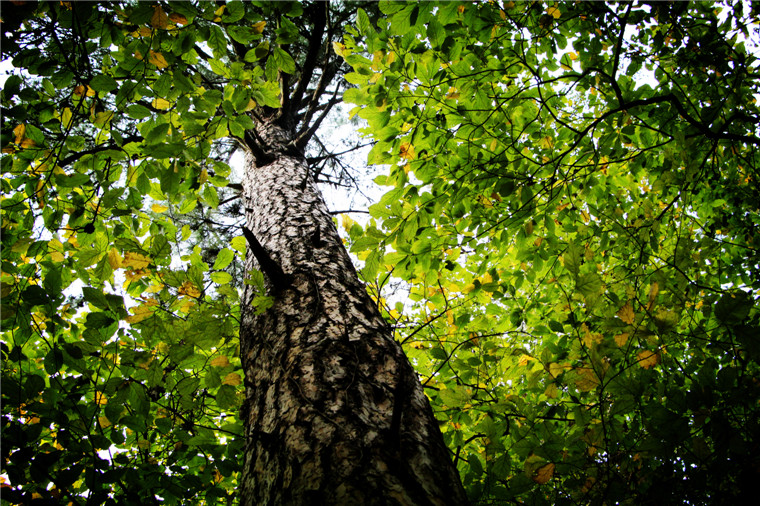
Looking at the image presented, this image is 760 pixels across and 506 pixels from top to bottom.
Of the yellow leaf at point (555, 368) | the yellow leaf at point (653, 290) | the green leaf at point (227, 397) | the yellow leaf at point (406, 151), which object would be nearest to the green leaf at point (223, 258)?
the green leaf at point (227, 397)

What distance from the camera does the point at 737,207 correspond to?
8.88ft

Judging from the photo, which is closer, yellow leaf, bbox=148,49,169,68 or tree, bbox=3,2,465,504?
tree, bbox=3,2,465,504

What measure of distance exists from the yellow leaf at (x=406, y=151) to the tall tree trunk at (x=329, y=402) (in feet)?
2.20

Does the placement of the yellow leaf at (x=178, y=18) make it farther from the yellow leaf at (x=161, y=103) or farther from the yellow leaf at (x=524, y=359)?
the yellow leaf at (x=524, y=359)

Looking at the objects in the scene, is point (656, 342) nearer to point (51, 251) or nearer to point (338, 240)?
point (338, 240)

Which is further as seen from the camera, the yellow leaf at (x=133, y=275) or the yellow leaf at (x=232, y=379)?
the yellow leaf at (x=133, y=275)

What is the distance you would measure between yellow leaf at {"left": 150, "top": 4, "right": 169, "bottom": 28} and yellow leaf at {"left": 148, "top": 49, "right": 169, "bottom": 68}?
0.15 metres

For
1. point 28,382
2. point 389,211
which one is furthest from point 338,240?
point 28,382

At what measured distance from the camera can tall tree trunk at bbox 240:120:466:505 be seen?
904 mm

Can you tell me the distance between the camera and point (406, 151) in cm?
197

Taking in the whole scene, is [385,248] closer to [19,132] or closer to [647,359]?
[647,359]

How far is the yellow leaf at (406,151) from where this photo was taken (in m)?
1.96

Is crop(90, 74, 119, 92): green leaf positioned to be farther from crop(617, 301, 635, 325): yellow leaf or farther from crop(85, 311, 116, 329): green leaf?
crop(617, 301, 635, 325): yellow leaf

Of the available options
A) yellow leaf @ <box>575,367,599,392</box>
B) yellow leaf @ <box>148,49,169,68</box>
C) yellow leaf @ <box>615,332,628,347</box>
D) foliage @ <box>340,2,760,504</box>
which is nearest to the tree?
yellow leaf @ <box>148,49,169,68</box>
